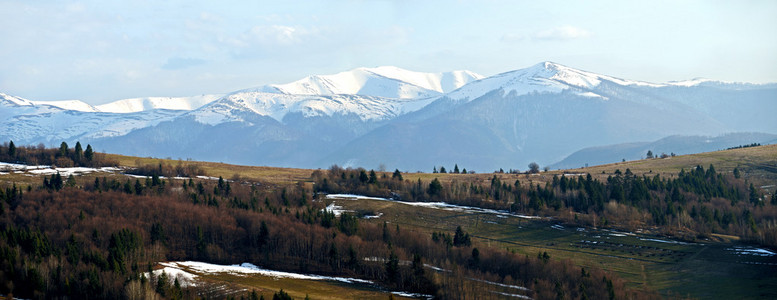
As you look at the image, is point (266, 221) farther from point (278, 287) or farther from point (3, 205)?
point (3, 205)

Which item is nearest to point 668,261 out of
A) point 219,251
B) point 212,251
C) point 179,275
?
point 219,251

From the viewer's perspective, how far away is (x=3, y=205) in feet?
603

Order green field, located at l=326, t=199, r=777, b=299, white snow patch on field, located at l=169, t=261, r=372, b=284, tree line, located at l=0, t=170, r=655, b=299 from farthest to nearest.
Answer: white snow patch on field, located at l=169, t=261, r=372, b=284 < green field, located at l=326, t=199, r=777, b=299 < tree line, located at l=0, t=170, r=655, b=299

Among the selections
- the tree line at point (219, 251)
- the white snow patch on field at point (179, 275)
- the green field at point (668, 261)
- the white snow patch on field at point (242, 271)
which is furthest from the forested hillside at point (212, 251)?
the green field at point (668, 261)

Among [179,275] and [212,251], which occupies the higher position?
[212,251]

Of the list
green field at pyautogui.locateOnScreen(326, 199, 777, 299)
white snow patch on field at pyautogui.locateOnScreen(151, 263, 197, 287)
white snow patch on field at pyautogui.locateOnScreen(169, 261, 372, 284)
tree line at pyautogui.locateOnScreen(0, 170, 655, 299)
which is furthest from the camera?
white snow patch on field at pyautogui.locateOnScreen(169, 261, 372, 284)

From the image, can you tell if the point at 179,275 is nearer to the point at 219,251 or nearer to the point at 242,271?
the point at 242,271

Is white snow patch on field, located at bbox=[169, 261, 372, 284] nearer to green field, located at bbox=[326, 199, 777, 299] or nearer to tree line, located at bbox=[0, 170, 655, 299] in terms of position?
tree line, located at bbox=[0, 170, 655, 299]

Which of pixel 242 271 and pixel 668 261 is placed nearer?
pixel 242 271

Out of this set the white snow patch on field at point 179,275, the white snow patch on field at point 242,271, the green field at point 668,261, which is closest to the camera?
the white snow patch on field at point 179,275

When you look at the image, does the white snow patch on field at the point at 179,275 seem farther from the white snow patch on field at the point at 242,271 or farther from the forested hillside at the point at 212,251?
the white snow patch on field at the point at 242,271

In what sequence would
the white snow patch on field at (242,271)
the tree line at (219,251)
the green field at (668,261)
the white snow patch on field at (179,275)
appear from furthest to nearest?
the white snow patch on field at (242,271), the green field at (668,261), the white snow patch on field at (179,275), the tree line at (219,251)

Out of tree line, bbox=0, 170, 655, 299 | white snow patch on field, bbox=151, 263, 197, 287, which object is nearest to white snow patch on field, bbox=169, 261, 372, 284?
tree line, bbox=0, 170, 655, 299

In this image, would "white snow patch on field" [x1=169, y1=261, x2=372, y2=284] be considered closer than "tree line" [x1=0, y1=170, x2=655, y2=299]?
No
